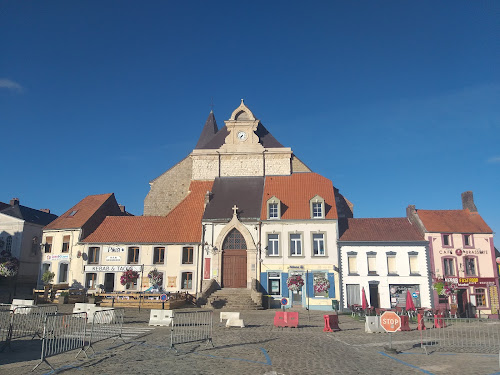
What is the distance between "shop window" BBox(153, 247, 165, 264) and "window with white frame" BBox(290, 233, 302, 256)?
10.9 meters

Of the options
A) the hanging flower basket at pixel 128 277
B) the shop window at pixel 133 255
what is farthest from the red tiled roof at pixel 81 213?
the hanging flower basket at pixel 128 277

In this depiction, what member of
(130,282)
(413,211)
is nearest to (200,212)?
(130,282)

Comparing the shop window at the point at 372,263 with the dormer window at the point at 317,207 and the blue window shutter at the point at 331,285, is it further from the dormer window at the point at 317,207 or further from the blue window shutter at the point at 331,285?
the dormer window at the point at 317,207

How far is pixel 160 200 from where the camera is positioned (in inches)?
1666

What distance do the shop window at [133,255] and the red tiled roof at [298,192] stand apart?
36.5 feet

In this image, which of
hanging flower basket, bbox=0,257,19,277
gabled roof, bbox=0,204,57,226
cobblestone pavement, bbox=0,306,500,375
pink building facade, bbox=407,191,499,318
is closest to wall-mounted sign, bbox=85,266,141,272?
hanging flower basket, bbox=0,257,19,277

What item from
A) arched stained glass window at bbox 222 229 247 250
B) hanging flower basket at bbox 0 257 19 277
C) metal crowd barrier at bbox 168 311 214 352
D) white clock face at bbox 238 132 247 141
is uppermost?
white clock face at bbox 238 132 247 141

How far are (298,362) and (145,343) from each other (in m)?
5.76

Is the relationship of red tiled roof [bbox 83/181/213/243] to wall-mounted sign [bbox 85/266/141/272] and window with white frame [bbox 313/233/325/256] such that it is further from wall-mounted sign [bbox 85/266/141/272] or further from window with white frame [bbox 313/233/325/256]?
window with white frame [bbox 313/233/325/256]

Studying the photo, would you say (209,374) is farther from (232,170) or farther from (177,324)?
(232,170)

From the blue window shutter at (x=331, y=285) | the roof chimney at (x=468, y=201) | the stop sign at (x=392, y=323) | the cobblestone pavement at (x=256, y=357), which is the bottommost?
the cobblestone pavement at (x=256, y=357)

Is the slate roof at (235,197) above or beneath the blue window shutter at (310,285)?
above

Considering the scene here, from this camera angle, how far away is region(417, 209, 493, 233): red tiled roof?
3203 centimetres

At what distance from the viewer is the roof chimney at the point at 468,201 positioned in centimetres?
3434
